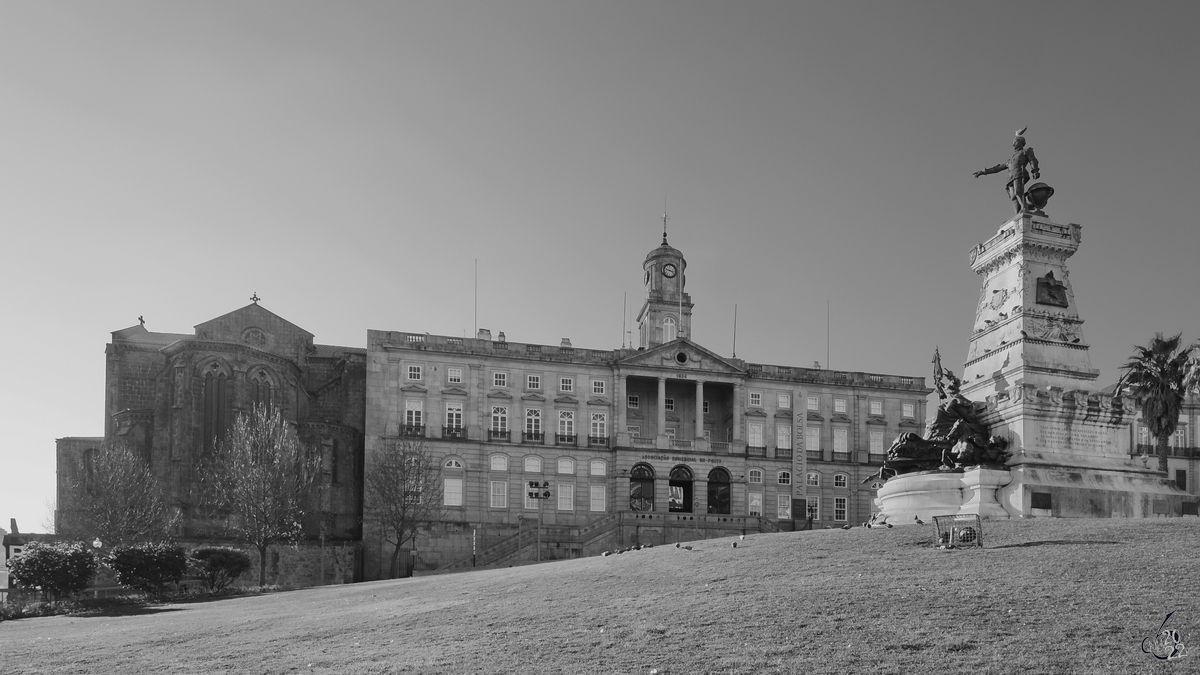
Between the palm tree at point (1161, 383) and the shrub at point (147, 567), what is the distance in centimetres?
4263

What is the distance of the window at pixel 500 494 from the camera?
7579 centimetres

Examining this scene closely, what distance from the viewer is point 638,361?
80.2 meters

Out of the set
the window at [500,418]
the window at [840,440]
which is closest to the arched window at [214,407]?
the window at [500,418]

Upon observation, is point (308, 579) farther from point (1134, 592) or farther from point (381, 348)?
point (1134, 592)

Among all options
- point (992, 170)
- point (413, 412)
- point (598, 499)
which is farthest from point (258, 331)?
point (992, 170)

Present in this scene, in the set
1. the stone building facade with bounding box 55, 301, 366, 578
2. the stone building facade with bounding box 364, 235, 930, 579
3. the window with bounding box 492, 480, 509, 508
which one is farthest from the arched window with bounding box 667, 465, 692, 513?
the stone building facade with bounding box 55, 301, 366, 578

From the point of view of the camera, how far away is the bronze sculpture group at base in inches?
1394

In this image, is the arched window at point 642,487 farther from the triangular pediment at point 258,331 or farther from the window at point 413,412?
the triangular pediment at point 258,331

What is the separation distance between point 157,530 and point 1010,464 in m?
46.7

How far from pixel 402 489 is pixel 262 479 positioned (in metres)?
11.4

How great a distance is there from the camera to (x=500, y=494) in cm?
7606

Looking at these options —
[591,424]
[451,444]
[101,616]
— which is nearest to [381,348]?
[451,444]

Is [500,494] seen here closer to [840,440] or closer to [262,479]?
[262,479]

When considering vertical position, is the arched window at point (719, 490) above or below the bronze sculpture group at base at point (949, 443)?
below
